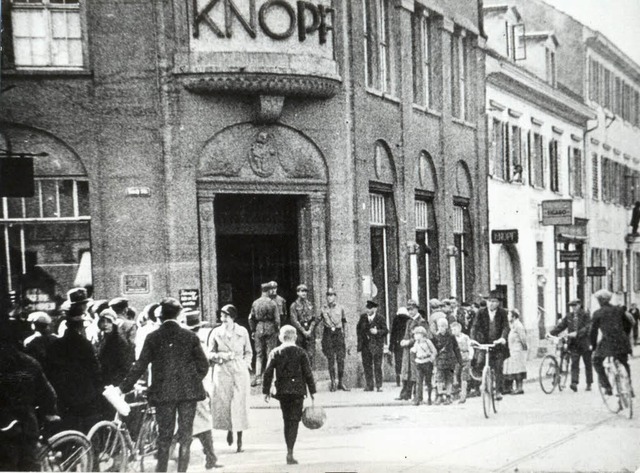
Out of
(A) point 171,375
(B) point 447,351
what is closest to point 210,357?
(A) point 171,375

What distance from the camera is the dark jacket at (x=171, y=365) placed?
9.14 m

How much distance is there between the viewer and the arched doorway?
1021 centimetres

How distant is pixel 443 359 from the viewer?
12.0 meters

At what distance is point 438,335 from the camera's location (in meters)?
10.7

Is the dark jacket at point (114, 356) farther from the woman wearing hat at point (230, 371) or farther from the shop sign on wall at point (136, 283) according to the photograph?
the woman wearing hat at point (230, 371)

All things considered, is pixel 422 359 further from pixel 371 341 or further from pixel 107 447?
pixel 107 447

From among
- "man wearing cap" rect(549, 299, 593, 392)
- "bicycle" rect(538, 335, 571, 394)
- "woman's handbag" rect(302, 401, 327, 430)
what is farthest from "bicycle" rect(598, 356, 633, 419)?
"woman's handbag" rect(302, 401, 327, 430)

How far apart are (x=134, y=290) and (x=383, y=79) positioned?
9.72 ft

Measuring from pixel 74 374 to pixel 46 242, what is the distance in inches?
43.6

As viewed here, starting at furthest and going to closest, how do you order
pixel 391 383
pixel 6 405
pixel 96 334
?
pixel 391 383, pixel 96 334, pixel 6 405

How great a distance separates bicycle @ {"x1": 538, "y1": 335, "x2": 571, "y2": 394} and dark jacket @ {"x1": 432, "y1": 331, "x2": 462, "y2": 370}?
1139mm

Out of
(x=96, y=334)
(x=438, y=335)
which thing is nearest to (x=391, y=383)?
(x=438, y=335)

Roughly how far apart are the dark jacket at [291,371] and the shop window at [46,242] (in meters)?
1.70

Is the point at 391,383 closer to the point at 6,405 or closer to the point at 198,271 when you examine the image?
the point at 198,271
